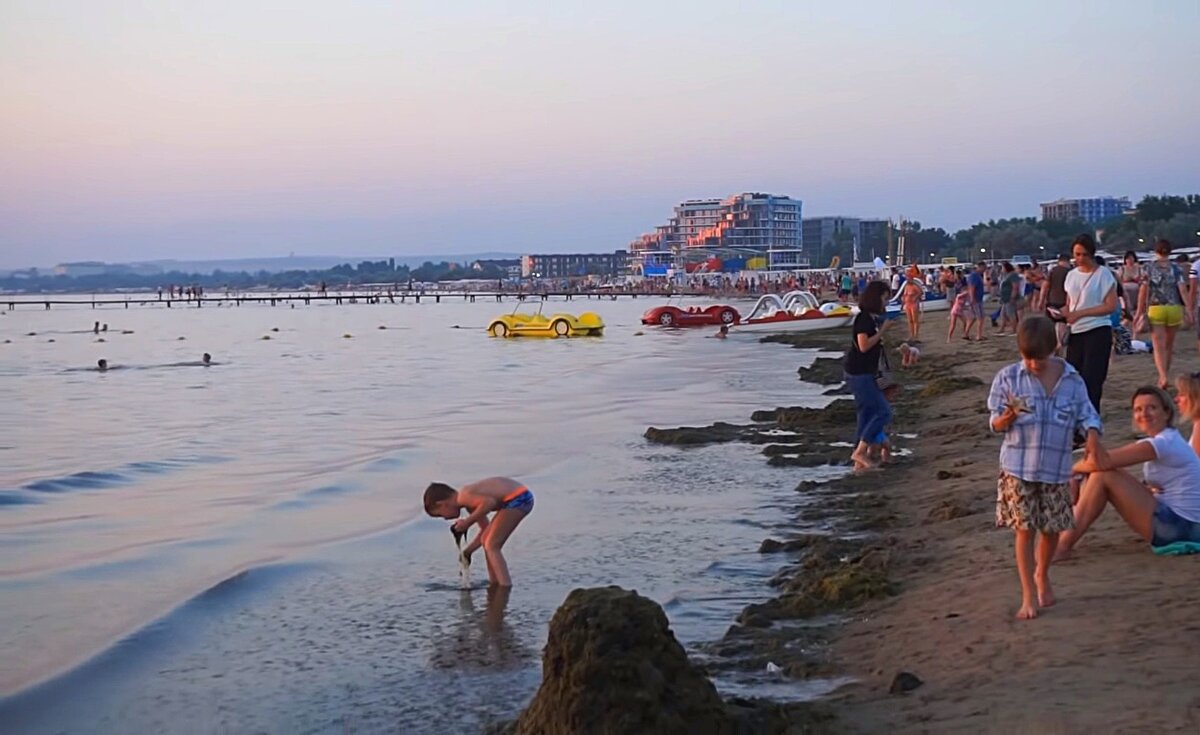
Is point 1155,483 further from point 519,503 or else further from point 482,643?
point 519,503

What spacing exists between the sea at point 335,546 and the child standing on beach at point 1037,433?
1.38 metres

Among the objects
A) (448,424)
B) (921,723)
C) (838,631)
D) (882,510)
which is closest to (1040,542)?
(838,631)

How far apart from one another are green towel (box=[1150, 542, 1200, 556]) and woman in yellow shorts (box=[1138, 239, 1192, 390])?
24.4ft

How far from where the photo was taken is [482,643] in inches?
301

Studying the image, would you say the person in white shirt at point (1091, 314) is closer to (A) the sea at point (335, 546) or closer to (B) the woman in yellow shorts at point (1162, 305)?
(A) the sea at point (335, 546)

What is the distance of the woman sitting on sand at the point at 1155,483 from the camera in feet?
22.3

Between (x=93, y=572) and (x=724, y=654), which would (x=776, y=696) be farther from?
(x=93, y=572)

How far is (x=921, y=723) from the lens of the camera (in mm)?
4922

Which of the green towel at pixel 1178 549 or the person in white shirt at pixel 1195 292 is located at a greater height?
the person in white shirt at pixel 1195 292

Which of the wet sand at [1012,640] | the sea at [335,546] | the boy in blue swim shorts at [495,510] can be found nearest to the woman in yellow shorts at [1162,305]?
the sea at [335,546]

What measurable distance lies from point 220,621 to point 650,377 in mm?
21865

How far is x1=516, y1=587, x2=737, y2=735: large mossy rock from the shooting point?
4.67 meters

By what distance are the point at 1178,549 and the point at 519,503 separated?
4.37 metres

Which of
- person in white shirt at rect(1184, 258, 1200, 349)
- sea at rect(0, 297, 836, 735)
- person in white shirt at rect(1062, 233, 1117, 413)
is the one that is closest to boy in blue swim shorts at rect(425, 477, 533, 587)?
sea at rect(0, 297, 836, 735)
